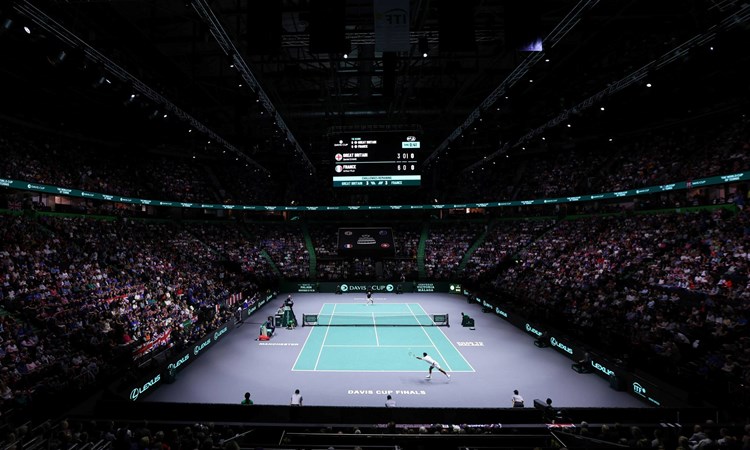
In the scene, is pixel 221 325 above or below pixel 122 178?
below

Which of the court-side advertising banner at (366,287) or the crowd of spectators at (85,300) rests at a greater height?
the crowd of spectators at (85,300)

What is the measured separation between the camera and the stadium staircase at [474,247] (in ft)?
136

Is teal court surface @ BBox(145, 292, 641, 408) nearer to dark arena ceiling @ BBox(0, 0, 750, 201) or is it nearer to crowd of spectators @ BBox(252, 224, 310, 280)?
dark arena ceiling @ BBox(0, 0, 750, 201)

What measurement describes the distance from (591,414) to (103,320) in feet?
60.9

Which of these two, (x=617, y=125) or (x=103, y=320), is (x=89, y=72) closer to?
(x=103, y=320)

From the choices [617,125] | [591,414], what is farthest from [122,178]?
[617,125]

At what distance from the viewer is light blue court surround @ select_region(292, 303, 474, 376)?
17.3 metres

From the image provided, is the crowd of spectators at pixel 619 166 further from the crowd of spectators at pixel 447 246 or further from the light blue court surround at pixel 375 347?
the light blue court surround at pixel 375 347

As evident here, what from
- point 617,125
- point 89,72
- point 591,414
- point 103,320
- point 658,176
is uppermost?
point 617,125

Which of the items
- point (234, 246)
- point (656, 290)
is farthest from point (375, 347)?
point (234, 246)

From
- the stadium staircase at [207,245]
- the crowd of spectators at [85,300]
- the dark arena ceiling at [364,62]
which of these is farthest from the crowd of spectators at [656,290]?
the stadium staircase at [207,245]

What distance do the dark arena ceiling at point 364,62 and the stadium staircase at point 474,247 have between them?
15.7 m

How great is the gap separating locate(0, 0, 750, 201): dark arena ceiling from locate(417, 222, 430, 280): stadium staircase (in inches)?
645

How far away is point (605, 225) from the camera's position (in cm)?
2922
